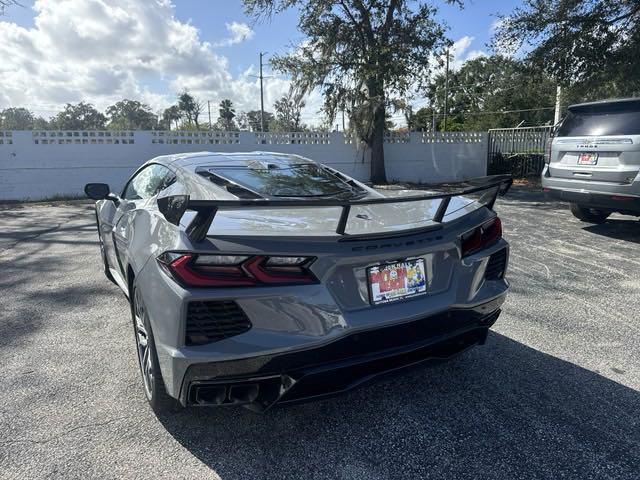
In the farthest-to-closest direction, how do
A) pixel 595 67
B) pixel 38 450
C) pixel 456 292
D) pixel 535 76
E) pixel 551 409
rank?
pixel 535 76 < pixel 595 67 < pixel 551 409 < pixel 456 292 < pixel 38 450

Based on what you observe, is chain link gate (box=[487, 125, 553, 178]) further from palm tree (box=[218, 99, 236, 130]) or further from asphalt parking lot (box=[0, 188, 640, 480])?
palm tree (box=[218, 99, 236, 130])

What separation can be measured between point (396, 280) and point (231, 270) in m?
0.79

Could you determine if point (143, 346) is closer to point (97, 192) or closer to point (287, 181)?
point (287, 181)

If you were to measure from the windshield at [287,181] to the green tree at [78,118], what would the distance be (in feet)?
311

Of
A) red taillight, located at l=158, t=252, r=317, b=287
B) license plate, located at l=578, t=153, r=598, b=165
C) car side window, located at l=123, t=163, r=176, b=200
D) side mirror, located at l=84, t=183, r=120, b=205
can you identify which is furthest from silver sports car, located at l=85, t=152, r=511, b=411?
license plate, located at l=578, t=153, r=598, b=165

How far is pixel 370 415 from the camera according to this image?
2.50m

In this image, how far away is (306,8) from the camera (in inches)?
569

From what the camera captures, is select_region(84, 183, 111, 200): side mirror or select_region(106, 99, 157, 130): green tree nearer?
select_region(84, 183, 111, 200): side mirror

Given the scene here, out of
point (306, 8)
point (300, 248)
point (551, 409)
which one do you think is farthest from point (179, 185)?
point (306, 8)

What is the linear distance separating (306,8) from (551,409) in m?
14.6

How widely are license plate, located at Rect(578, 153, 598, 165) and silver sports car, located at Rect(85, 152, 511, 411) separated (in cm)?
463

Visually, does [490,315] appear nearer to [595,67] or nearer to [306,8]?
[595,67]

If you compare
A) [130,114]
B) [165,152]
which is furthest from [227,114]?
[165,152]

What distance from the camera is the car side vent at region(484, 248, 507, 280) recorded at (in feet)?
8.45
